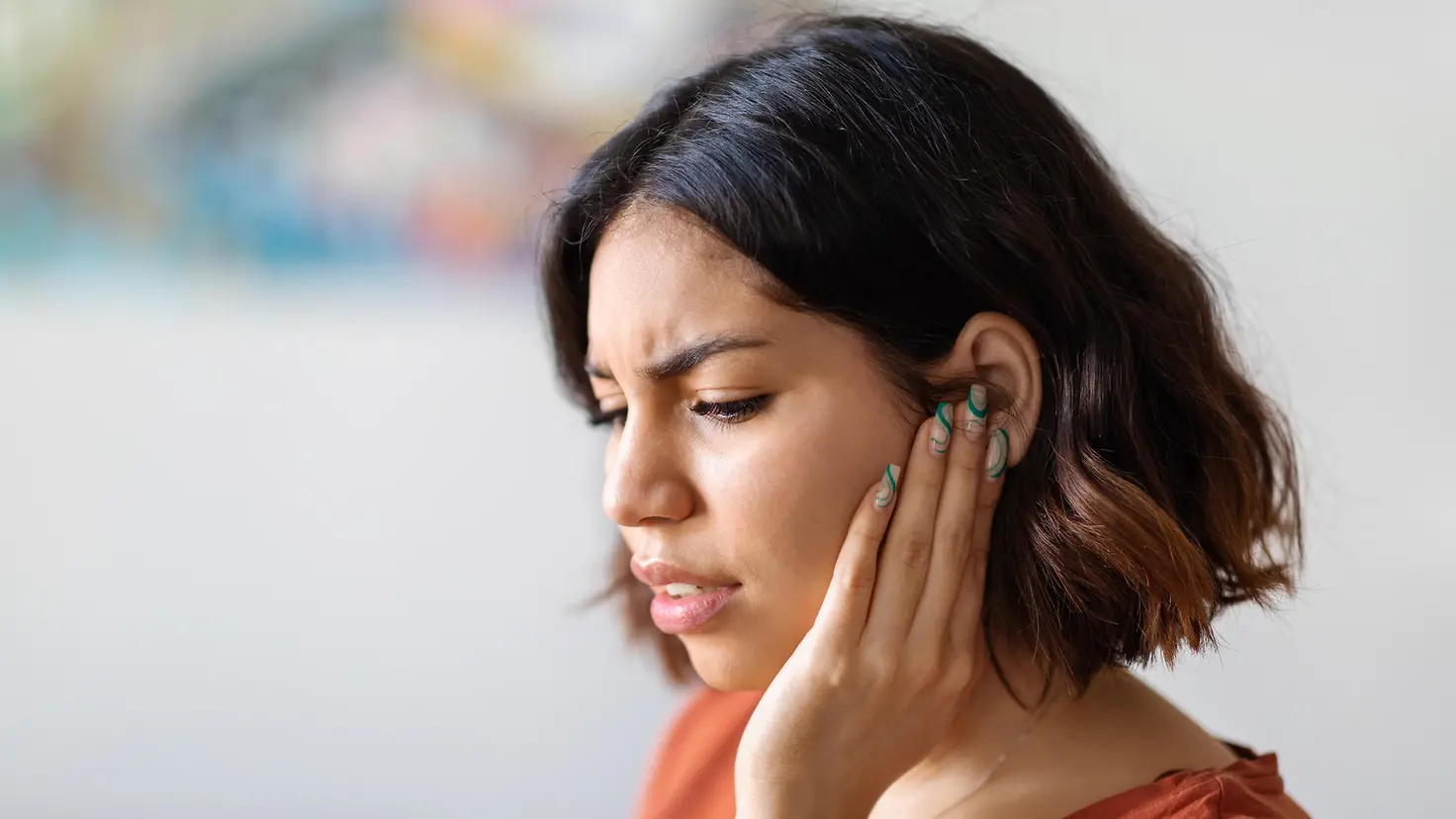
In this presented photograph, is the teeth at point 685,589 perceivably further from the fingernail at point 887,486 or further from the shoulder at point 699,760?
the shoulder at point 699,760

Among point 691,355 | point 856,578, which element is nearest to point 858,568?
point 856,578

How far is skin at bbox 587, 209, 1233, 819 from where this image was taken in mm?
886

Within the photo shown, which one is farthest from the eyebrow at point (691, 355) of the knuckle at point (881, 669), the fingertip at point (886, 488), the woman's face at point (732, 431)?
the knuckle at point (881, 669)

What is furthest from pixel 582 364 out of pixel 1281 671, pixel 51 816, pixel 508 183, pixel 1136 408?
pixel 51 816

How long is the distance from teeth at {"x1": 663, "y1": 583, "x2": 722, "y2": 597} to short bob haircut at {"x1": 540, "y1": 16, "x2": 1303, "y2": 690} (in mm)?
226

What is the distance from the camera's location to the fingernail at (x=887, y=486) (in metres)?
0.91

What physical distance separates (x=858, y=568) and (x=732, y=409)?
0.16 meters

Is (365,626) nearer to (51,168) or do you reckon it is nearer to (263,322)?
(263,322)

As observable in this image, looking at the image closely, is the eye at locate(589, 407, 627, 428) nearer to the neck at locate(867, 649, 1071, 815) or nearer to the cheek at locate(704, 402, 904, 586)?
the cheek at locate(704, 402, 904, 586)

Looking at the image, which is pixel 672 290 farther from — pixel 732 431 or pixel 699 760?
pixel 699 760

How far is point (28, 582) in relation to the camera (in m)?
1.91

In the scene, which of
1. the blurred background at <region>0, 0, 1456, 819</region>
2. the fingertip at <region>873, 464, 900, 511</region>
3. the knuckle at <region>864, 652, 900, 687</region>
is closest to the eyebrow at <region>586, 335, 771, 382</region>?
the fingertip at <region>873, 464, 900, 511</region>

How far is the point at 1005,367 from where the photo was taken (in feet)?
3.02

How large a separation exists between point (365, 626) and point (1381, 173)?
162 centimetres
